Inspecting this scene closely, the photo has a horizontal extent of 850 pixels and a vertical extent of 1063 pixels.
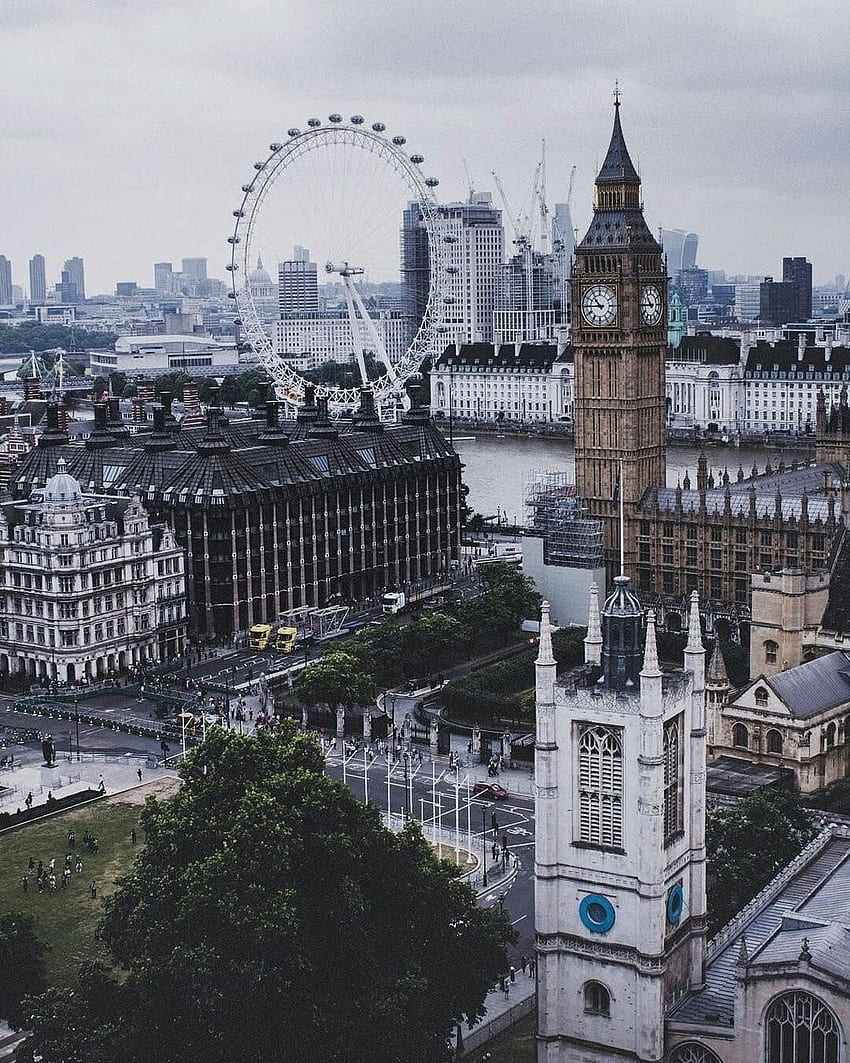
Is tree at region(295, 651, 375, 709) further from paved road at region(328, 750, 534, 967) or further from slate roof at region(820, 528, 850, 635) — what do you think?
slate roof at region(820, 528, 850, 635)

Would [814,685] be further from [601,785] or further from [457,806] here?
[601,785]

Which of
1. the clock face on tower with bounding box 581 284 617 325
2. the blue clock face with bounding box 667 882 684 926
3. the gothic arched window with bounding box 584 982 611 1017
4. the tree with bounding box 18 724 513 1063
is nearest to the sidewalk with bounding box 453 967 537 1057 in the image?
the tree with bounding box 18 724 513 1063

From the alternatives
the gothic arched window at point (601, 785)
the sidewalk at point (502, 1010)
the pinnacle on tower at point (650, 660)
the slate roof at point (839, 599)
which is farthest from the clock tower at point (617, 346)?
the pinnacle on tower at point (650, 660)

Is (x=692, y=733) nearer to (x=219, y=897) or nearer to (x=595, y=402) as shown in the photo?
(x=219, y=897)

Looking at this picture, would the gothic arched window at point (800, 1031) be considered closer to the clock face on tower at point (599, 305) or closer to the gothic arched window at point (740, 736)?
the gothic arched window at point (740, 736)

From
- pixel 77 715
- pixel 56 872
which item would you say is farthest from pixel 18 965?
pixel 77 715

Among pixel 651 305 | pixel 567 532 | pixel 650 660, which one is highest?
Answer: pixel 651 305
